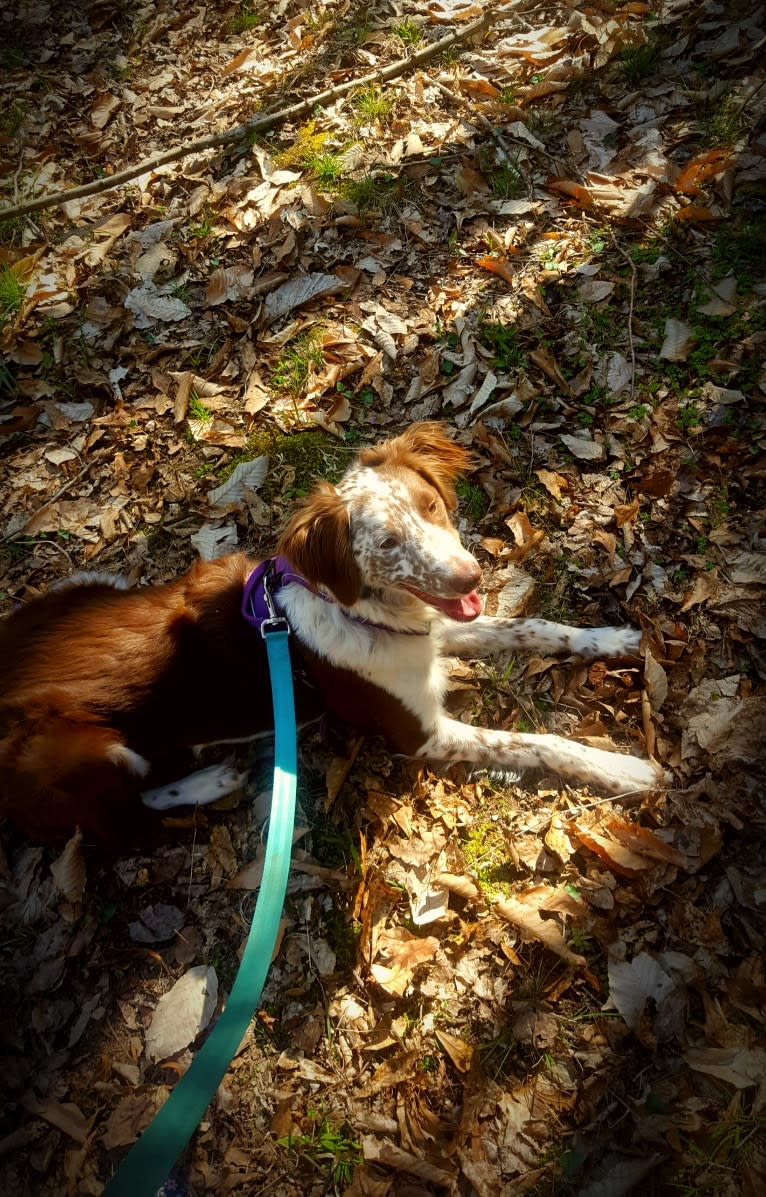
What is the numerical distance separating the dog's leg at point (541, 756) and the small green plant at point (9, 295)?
449 cm

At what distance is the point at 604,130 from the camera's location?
470cm

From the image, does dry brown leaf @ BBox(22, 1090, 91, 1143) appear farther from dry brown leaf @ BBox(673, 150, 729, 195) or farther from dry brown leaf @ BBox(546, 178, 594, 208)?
dry brown leaf @ BBox(673, 150, 729, 195)

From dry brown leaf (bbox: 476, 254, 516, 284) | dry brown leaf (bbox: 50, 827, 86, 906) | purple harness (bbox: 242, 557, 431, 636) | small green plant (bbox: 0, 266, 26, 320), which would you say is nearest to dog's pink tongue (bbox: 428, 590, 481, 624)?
purple harness (bbox: 242, 557, 431, 636)

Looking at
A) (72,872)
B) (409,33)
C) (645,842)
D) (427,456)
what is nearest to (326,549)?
(427,456)

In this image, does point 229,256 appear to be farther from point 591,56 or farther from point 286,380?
point 591,56

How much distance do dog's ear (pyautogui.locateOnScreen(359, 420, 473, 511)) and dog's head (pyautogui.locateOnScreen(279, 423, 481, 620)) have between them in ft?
0.47

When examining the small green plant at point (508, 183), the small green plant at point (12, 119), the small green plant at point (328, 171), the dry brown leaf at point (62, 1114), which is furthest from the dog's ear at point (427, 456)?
the small green plant at point (12, 119)

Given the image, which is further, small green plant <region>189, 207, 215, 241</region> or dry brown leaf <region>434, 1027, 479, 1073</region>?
small green plant <region>189, 207, 215, 241</region>

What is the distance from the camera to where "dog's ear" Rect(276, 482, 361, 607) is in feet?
9.50

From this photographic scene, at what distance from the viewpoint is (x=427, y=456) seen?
3277 millimetres

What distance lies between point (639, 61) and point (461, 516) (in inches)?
141

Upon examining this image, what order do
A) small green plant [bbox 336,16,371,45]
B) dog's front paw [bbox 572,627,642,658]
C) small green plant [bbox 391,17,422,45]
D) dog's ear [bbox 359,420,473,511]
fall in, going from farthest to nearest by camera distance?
small green plant [bbox 336,16,371,45] → small green plant [bbox 391,17,422,45] → dog's front paw [bbox 572,627,642,658] → dog's ear [bbox 359,420,473,511]

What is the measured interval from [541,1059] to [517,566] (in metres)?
2.29

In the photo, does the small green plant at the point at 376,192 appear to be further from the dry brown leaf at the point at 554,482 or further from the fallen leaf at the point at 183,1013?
the fallen leaf at the point at 183,1013
